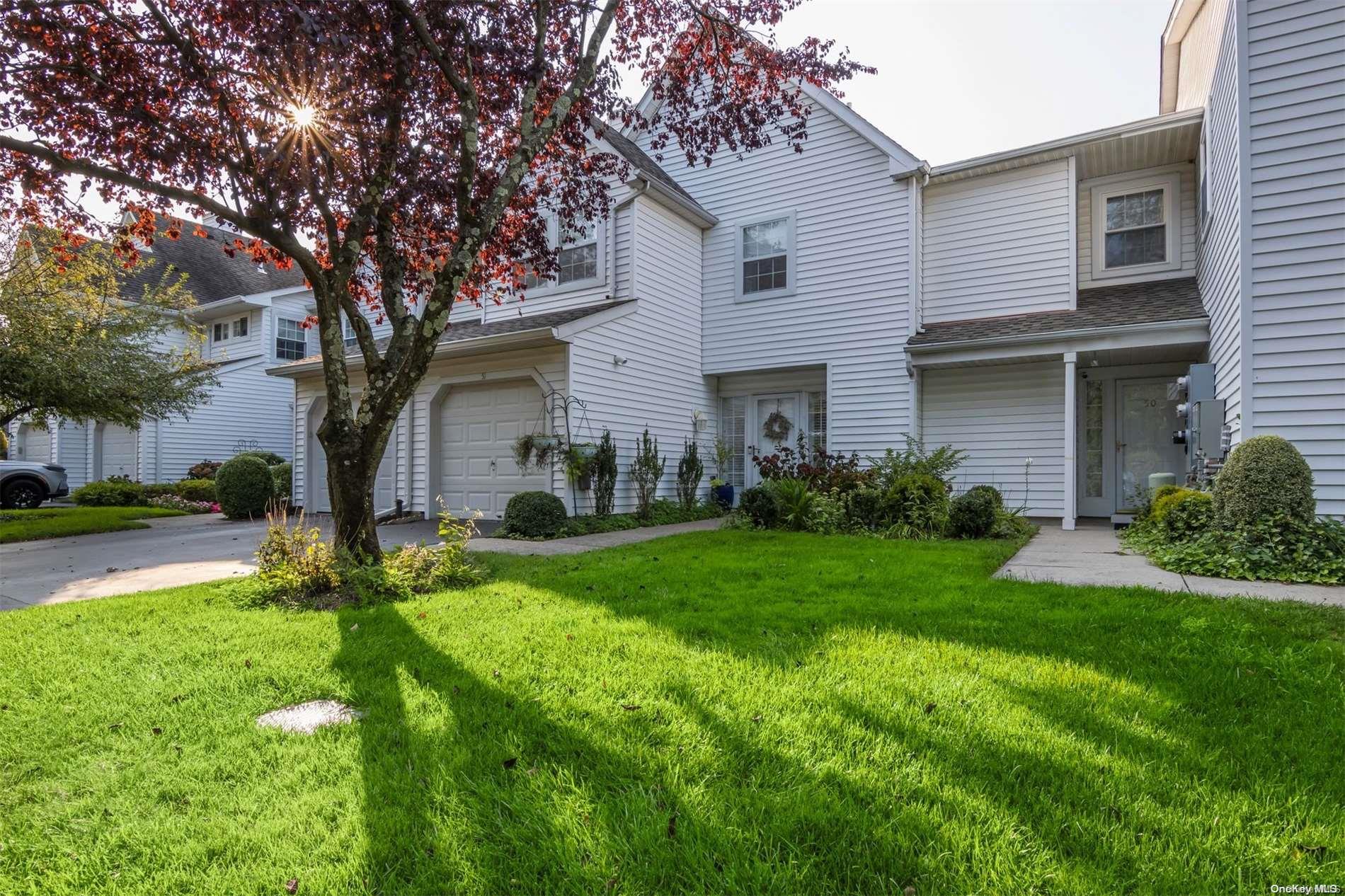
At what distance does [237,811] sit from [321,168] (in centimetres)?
586

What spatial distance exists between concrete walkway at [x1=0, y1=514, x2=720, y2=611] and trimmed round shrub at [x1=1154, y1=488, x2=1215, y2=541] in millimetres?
5529

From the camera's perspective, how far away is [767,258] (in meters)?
12.2

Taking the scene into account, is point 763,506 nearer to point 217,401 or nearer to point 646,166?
point 646,166

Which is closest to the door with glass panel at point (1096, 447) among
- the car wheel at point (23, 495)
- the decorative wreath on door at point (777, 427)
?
the decorative wreath on door at point (777, 427)

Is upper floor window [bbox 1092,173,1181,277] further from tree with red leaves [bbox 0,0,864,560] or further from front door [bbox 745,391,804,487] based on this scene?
tree with red leaves [bbox 0,0,864,560]

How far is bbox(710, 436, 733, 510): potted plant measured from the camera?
12.2 m

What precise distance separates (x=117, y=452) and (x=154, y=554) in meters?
16.1

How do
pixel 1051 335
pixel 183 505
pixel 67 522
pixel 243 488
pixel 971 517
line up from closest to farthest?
1. pixel 971 517
2. pixel 1051 335
3. pixel 67 522
4. pixel 243 488
5. pixel 183 505

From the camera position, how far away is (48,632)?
4.06 metres

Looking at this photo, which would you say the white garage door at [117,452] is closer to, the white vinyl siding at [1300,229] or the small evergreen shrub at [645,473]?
the small evergreen shrub at [645,473]

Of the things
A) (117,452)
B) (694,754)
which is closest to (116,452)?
(117,452)

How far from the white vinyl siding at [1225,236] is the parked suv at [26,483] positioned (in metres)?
22.5

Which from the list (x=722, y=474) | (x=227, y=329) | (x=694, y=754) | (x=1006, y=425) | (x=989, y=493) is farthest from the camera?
(x=227, y=329)

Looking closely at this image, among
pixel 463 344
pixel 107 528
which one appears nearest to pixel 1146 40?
pixel 463 344
